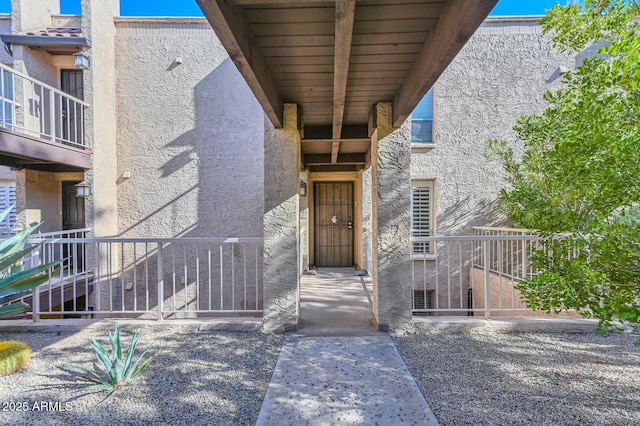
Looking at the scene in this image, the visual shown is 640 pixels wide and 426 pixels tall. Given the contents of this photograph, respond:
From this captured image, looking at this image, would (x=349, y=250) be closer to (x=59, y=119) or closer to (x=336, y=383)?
(x=336, y=383)

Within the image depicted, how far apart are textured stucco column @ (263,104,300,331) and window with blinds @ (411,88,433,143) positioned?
4.92 meters

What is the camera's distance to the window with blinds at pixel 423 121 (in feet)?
25.6

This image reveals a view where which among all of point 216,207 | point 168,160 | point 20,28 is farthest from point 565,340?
point 20,28

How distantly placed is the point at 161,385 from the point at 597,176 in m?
3.58

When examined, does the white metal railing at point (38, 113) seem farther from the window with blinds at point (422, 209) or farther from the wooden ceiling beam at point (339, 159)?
the window with blinds at point (422, 209)

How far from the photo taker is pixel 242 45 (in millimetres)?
2191

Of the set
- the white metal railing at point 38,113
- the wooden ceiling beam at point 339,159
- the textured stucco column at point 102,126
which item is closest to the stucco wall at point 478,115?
the wooden ceiling beam at point 339,159

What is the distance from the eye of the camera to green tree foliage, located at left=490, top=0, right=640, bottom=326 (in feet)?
5.85

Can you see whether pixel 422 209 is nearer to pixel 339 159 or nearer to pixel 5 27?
pixel 339 159

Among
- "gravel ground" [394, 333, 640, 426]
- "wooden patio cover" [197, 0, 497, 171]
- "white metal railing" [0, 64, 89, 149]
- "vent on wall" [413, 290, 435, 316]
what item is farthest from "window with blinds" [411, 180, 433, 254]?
"white metal railing" [0, 64, 89, 149]

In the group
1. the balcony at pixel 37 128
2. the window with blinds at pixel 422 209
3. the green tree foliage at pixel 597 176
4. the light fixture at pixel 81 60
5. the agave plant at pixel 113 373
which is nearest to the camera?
the green tree foliage at pixel 597 176

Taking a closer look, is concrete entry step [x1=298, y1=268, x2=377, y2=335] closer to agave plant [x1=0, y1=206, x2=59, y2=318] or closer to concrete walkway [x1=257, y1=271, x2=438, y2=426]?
concrete walkway [x1=257, y1=271, x2=438, y2=426]

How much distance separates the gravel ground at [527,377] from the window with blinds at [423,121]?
5.28 metres

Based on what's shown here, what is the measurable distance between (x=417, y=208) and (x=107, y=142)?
24.8 ft
